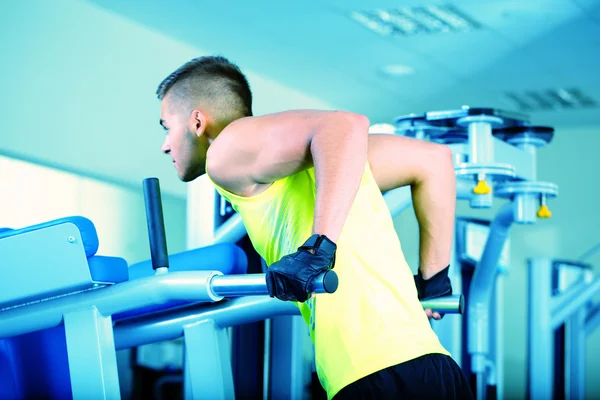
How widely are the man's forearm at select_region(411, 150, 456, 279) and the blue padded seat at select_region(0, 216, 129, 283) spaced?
0.59m

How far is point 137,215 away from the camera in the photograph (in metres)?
4.97

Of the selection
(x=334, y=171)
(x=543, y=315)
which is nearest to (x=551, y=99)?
(x=543, y=315)

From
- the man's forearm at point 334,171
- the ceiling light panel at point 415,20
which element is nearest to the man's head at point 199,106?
the man's forearm at point 334,171

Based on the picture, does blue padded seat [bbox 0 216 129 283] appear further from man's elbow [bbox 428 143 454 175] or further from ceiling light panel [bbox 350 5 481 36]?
ceiling light panel [bbox 350 5 481 36]

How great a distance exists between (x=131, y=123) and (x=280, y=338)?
2.80m

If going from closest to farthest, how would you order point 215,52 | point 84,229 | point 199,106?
point 199,106, point 84,229, point 215,52

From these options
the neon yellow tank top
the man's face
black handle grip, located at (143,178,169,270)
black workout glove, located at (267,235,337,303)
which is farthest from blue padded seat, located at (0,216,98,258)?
black workout glove, located at (267,235,337,303)

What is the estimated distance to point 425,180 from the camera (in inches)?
59.7

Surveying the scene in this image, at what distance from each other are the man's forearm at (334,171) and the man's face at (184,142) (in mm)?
284

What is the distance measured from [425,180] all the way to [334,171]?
1.38 feet

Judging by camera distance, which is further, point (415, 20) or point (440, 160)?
point (415, 20)

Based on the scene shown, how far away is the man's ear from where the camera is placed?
135 centimetres

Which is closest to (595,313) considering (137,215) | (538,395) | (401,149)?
(538,395)

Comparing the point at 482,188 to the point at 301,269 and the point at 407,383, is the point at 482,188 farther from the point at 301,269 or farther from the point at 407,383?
the point at 301,269
